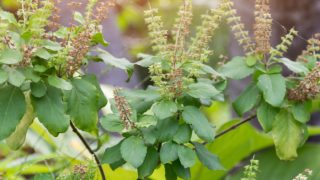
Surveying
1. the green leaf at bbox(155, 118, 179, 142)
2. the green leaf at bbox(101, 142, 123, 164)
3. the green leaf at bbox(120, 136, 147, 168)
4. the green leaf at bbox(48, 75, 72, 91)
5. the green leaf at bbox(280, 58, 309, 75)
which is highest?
the green leaf at bbox(280, 58, 309, 75)

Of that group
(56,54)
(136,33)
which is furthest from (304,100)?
(136,33)

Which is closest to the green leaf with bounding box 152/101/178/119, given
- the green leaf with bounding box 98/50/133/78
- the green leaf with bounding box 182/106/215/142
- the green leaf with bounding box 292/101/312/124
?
the green leaf with bounding box 182/106/215/142

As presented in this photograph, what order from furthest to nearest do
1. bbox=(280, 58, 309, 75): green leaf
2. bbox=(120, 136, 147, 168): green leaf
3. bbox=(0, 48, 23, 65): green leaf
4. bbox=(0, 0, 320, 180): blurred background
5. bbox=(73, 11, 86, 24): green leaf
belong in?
bbox=(0, 0, 320, 180): blurred background
bbox=(280, 58, 309, 75): green leaf
bbox=(73, 11, 86, 24): green leaf
bbox=(120, 136, 147, 168): green leaf
bbox=(0, 48, 23, 65): green leaf

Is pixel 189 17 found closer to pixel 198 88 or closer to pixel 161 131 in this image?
pixel 198 88

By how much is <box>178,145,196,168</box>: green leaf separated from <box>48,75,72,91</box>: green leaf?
305 mm

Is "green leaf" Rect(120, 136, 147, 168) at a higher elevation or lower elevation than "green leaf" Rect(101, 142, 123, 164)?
higher

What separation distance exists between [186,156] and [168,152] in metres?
0.04

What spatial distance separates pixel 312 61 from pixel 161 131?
1.61 feet

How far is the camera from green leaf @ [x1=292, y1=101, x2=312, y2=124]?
169 cm

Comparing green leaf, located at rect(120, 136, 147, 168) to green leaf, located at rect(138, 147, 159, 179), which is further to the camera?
green leaf, located at rect(138, 147, 159, 179)

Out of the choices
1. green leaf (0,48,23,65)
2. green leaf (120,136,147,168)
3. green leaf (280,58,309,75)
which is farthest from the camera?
green leaf (280,58,309,75)

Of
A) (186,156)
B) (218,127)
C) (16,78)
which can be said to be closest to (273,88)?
(186,156)

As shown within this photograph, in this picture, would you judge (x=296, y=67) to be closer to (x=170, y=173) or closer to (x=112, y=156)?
(x=170, y=173)

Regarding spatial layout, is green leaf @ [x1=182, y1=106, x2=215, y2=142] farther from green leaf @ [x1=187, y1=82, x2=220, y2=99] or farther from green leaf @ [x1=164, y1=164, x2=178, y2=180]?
green leaf @ [x1=164, y1=164, x2=178, y2=180]
